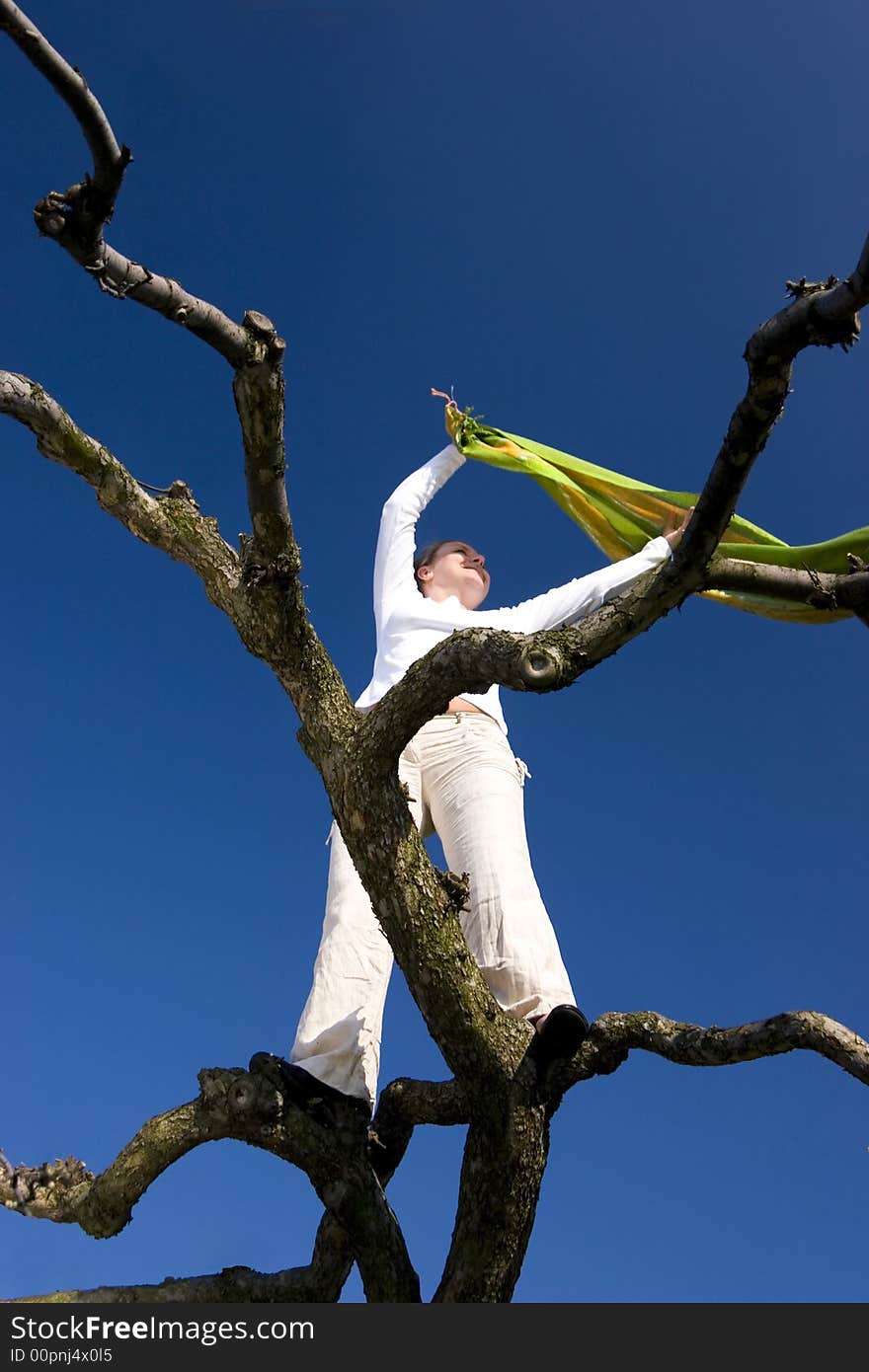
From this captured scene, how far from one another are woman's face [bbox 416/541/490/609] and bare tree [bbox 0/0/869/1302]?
1.47 metres

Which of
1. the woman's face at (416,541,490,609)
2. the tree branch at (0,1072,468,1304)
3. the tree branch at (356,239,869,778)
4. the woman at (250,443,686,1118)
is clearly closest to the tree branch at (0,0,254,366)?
the tree branch at (356,239,869,778)

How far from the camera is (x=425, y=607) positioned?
18.6 feet

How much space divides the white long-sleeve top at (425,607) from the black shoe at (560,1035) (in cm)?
157

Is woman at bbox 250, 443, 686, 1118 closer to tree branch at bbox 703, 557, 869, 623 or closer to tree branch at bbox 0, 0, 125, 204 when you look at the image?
tree branch at bbox 703, 557, 869, 623

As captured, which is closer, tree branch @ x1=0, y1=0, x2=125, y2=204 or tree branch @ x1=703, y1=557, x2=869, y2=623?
→ tree branch @ x1=0, y1=0, x2=125, y2=204

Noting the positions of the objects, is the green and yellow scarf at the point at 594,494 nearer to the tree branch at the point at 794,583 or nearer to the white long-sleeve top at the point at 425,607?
the white long-sleeve top at the point at 425,607

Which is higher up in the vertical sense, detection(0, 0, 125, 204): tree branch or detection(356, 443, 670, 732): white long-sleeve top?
detection(356, 443, 670, 732): white long-sleeve top

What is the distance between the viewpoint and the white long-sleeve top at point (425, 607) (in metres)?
5.30

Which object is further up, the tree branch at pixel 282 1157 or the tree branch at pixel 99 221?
the tree branch at pixel 99 221

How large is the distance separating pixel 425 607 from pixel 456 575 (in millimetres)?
577

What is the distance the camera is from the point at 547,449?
280 inches

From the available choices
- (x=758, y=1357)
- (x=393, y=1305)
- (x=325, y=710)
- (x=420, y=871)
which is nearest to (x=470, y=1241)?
(x=393, y=1305)

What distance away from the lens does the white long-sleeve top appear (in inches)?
209

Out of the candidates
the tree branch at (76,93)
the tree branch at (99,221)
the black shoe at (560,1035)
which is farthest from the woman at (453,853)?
the tree branch at (76,93)
